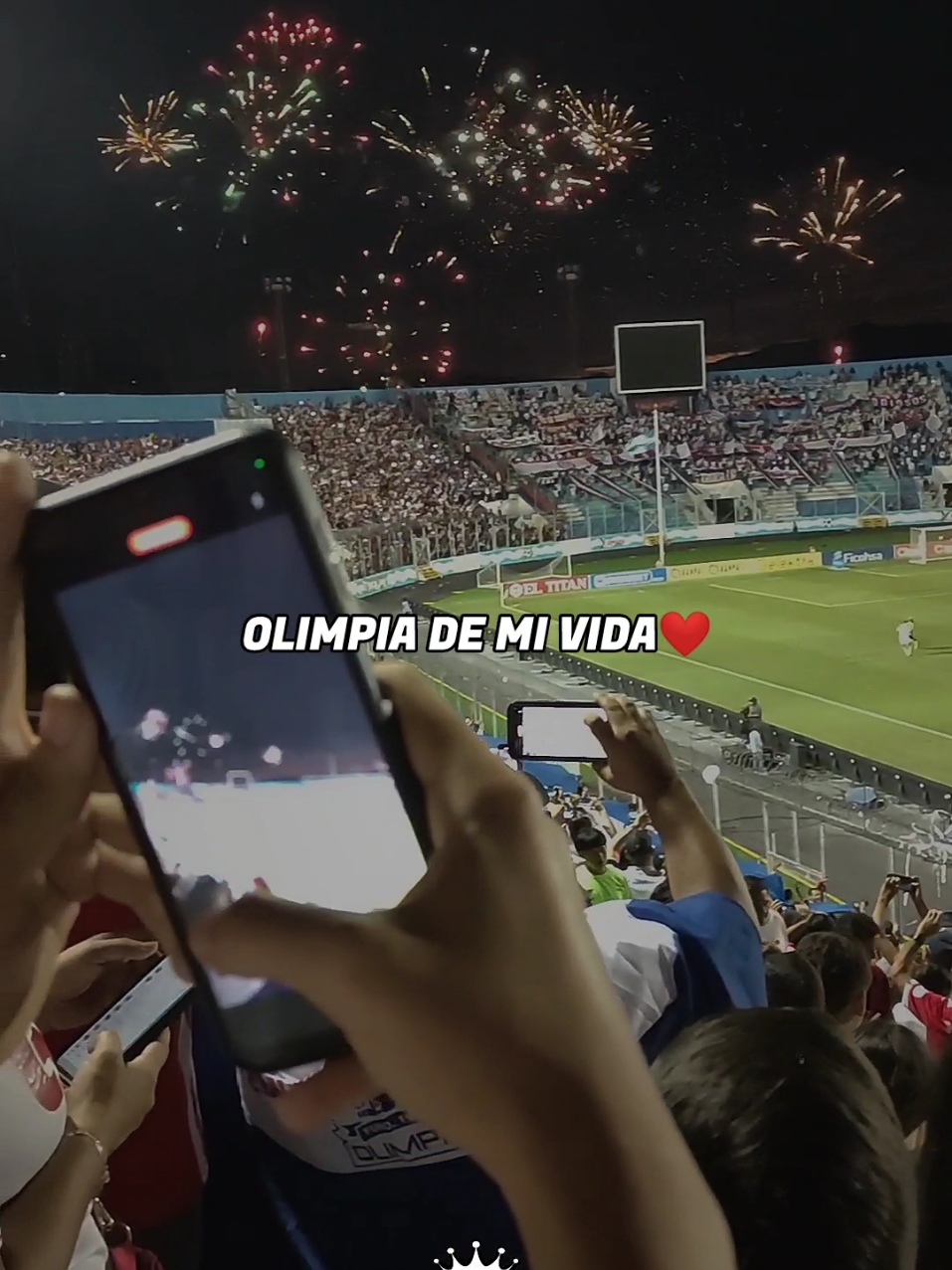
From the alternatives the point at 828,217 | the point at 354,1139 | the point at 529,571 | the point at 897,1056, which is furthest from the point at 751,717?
the point at 354,1139

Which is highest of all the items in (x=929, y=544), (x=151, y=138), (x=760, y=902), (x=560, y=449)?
(x=151, y=138)

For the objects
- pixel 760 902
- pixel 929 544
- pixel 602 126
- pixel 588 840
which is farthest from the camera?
pixel 929 544

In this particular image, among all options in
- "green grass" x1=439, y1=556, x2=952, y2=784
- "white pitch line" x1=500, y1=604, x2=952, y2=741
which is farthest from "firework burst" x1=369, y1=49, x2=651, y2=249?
"white pitch line" x1=500, y1=604, x2=952, y2=741

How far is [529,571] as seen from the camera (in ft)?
8.70

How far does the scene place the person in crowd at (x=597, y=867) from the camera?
0.96 metres

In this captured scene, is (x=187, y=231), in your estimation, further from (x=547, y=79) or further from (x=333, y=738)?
(x=333, y=738)

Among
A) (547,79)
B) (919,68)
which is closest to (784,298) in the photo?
(919,68)

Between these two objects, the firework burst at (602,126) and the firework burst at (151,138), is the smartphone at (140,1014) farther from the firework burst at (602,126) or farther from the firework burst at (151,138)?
the firework burst at (602,126)

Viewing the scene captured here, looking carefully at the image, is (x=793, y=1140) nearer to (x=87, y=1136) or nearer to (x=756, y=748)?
(x=87, y=1136)

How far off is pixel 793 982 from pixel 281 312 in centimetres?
95

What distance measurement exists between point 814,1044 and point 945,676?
5.23 meters

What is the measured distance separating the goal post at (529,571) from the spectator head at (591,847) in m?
0.40

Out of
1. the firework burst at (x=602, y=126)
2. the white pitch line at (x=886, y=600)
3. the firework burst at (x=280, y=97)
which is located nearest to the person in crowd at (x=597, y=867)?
the firework burst at (x=280, y=97)

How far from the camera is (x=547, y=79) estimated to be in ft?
4.16
